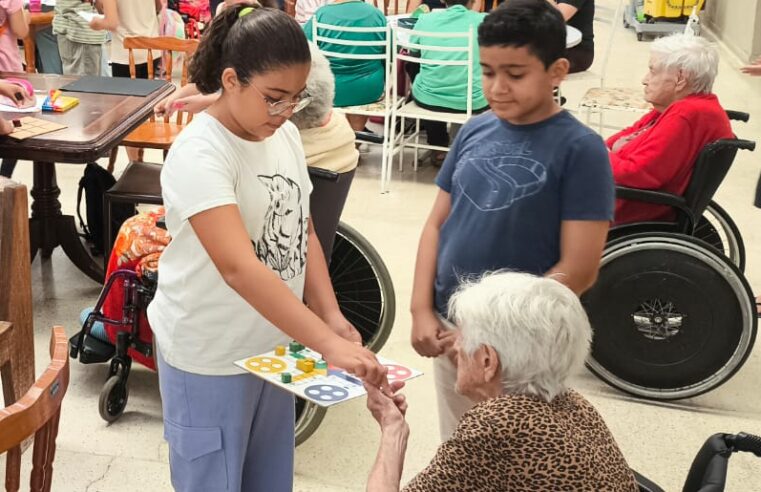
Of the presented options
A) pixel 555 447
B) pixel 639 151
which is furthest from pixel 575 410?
pixel 639 151

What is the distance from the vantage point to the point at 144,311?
3.15 meters

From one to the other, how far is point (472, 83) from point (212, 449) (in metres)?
3.46

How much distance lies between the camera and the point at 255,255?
171cm

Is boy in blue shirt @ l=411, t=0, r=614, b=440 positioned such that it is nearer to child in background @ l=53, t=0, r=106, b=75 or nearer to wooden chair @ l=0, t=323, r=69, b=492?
wooden chair @ l=0, t=323, r=69, b=492

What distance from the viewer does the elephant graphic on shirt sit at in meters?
1.80

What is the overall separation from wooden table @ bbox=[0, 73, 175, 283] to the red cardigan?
70.2 inches

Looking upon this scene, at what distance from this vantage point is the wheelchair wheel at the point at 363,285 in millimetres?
3207

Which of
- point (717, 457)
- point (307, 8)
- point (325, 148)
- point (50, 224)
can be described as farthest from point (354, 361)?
point (307, 8)

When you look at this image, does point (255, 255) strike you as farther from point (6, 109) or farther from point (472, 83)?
point (472, 83)

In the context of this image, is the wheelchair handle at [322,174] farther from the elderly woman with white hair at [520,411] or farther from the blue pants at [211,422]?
the elderly woman with white hair at [520,411]

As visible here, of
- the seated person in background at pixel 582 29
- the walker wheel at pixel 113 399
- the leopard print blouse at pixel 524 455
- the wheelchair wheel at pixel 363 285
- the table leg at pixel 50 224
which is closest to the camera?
the leopard print blouse at pixel 524 455

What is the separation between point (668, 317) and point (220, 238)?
6.71ft

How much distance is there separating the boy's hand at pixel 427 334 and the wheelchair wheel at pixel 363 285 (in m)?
0.98

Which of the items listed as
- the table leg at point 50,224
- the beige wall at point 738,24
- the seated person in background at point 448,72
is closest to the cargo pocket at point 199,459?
the table leg at point 50,224
